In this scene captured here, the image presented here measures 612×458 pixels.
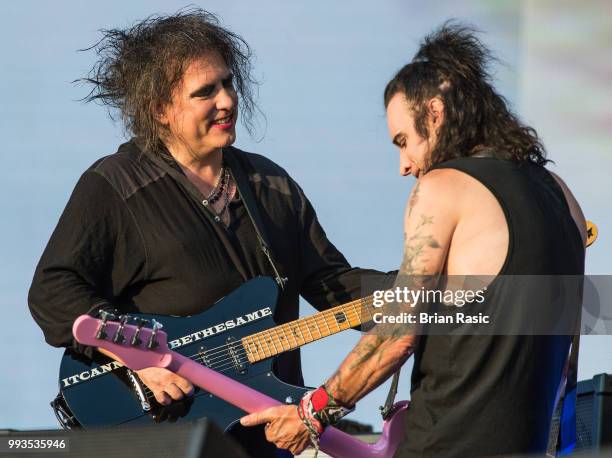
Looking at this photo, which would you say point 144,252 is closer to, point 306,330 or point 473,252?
point 306,330

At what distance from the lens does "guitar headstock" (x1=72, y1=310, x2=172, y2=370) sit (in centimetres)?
387

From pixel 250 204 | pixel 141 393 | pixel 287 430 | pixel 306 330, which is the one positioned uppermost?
pixel 250 204

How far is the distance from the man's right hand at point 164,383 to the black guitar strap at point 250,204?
1.72ft

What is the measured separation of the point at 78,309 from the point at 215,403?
56cm

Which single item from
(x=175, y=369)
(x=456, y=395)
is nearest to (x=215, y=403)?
(x=175, y=369)

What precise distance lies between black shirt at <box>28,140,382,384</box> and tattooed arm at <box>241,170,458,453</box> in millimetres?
719

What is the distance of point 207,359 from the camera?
13.6ft

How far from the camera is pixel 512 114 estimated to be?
3369mm

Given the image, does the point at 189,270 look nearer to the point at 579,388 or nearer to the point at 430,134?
the point at 430,134

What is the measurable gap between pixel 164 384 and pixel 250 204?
30.6 inches

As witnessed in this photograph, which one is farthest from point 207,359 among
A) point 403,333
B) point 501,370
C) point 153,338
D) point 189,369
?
point 501,370

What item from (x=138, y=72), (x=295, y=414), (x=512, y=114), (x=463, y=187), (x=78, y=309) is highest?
(x=138, y=72)

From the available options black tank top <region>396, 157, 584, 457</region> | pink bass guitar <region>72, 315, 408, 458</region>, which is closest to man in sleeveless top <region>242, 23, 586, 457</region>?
black tank top <region>396, 157, 584, 457</region>

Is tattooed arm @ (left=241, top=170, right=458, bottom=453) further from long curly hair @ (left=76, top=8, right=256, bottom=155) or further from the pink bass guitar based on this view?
long curly hair @ (left=76, top=8, right=256, bottom=155)
